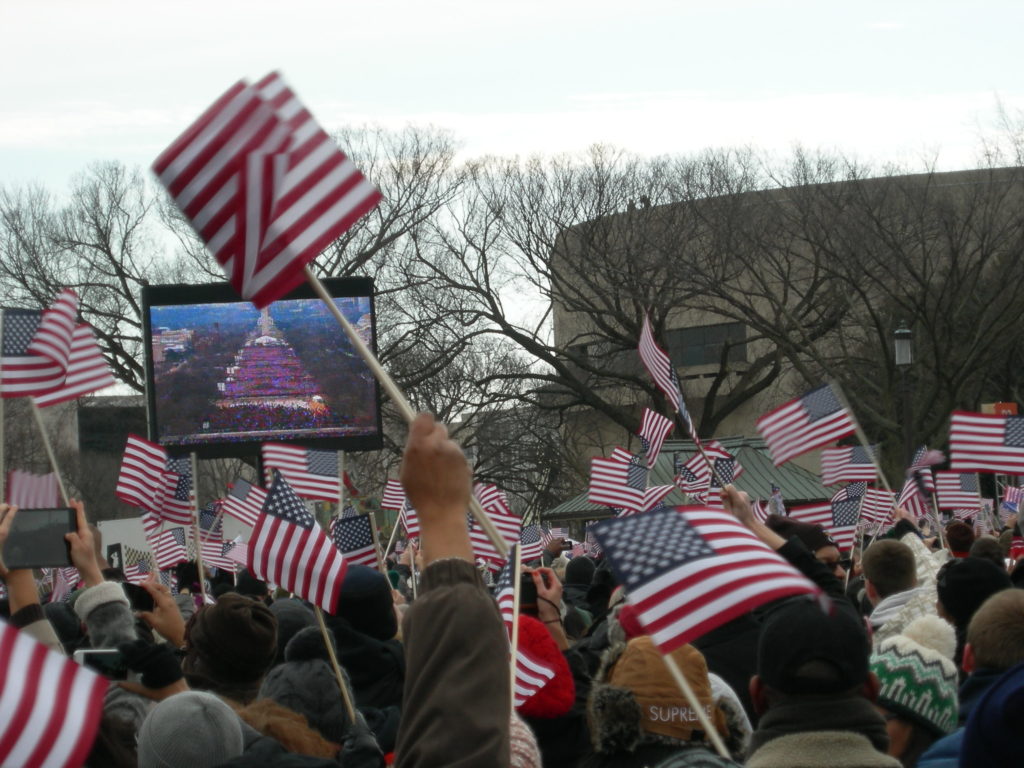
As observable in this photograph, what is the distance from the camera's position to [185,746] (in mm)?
3402

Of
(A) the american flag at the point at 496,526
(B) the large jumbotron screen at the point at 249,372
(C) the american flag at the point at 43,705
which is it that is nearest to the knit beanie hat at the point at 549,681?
(C) the american flag at the point at 43,705

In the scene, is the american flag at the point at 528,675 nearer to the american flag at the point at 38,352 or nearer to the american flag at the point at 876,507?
the american flag at the point at 38,352

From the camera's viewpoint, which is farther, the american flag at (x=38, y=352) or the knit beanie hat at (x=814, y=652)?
the american flag at (x=38, y=352)

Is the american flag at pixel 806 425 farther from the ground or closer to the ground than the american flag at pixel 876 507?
farther from the ground

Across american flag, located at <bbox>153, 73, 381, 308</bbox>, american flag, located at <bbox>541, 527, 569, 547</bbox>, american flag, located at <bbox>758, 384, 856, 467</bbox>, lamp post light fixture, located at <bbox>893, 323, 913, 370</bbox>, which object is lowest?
american flag, located at <bbox>541, 527, 569, 547</bbox>

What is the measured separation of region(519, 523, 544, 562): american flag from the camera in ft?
45.6

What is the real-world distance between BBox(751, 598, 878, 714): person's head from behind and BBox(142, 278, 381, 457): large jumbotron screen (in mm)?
21839

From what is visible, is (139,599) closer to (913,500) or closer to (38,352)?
(38,352)

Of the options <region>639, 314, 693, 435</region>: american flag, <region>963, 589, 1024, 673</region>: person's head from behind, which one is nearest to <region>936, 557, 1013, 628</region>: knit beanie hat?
<region>963, 589, 1024, 673</region>: person's head from behind

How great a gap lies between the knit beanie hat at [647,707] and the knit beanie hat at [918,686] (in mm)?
494

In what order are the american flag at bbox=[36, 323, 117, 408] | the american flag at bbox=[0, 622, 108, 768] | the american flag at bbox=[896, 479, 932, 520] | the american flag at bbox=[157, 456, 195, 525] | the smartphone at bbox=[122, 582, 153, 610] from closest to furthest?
the american flag at bbox=[0, 622, 108, 768] < the smartphone at bbox=[122, 582, 153, 610] < the american flag at bbox=[36, 323, 117, 408] < the american flag at bbox=[157, 456, 195, 525] < the american flag at bbox=[896, 479, 932, 520]

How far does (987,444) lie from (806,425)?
5.14ft

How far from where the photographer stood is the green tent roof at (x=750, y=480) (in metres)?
33.0

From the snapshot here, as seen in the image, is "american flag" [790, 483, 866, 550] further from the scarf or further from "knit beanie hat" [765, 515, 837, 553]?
the scarf
